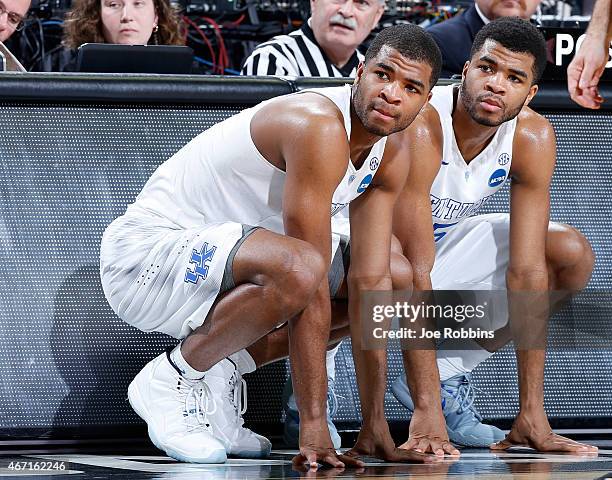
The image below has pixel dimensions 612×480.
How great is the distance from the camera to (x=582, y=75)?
2178mm

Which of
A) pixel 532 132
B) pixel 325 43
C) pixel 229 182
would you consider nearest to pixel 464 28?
pixel 325 43

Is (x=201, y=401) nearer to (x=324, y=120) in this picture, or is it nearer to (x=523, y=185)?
(x=324, y=120)

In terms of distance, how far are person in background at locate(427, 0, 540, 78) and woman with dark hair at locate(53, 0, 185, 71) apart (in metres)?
1.03

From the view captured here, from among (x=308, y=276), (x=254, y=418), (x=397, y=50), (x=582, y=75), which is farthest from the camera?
(x=254, y=418)

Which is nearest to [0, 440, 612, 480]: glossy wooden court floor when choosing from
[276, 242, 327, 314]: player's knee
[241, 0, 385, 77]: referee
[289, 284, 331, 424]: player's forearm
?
[289, 284, 331, 424]: player's forearm

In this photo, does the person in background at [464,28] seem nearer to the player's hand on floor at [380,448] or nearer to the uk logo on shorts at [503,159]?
the uk logo on shorts at [503,159]

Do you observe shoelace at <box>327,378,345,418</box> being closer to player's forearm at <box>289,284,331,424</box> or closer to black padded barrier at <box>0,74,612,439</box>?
black padded barrier at <box>0,74,612,439</box>

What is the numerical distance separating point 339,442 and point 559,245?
788mm

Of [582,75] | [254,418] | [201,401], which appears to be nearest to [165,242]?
[201,401]

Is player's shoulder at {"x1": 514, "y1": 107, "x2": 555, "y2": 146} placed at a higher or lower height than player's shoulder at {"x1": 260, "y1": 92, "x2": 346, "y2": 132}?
lower

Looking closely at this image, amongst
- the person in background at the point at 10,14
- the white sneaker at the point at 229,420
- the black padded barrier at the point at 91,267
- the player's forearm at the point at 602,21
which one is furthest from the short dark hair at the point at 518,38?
the person in background at the point at 10,14

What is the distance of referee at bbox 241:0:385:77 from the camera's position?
13.5 feet

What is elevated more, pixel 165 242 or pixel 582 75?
pixel 582 75

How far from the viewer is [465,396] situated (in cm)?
301
